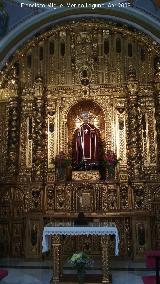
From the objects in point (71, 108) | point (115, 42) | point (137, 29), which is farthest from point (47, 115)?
point (137, 29)

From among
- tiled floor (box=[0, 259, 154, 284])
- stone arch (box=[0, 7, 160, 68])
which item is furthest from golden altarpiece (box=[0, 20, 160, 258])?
tiled floor (box=[0, 259, 154, 284])

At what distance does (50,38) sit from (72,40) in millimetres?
818

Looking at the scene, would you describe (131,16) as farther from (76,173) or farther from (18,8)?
(76,173)

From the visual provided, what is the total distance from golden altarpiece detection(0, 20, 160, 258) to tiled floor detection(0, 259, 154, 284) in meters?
0.69

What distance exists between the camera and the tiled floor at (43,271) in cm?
832

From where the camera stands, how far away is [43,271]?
9398 mm

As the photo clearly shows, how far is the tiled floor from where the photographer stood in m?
8.32

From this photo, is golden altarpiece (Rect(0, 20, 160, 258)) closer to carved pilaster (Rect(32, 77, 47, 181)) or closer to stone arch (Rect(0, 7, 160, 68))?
carved pilaster (Rect(32, 77, 47, 181))

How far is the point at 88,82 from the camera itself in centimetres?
1273

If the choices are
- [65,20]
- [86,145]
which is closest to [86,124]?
[86,145]

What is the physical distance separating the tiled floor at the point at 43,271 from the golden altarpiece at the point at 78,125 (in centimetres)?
69

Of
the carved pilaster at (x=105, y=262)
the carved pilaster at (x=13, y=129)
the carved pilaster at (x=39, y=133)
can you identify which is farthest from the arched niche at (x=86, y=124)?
the carved pilaster at (x=105, y=262)

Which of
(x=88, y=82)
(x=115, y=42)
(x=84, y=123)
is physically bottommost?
(x=84, y=123)

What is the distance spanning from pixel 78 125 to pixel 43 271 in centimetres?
536
